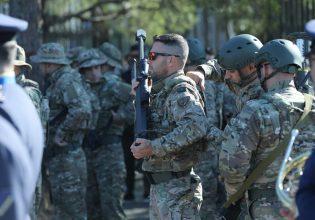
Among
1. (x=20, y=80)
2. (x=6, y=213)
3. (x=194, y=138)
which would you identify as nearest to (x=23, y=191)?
(x=6, y=213)

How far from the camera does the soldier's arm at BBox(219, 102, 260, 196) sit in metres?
5.95

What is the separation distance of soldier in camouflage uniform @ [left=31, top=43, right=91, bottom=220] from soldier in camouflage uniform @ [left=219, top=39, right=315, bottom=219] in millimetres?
3849

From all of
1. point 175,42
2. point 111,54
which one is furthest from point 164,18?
point 175,42

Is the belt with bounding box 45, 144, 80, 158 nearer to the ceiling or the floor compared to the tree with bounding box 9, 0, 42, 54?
nearer to the floor

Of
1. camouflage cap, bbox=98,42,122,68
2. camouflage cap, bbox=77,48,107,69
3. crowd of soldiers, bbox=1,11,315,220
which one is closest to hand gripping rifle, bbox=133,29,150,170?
crowd of soldiers, bbox=1,11,315,220

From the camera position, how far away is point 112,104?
11.1 metres

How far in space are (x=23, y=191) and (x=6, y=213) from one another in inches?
4.9

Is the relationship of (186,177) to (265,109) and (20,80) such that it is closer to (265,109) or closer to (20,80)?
(265,109)

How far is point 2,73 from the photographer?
402 centimetres

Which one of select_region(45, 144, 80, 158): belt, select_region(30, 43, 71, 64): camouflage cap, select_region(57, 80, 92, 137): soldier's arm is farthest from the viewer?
select_region(30, 43, 71, 64): camouflage cap

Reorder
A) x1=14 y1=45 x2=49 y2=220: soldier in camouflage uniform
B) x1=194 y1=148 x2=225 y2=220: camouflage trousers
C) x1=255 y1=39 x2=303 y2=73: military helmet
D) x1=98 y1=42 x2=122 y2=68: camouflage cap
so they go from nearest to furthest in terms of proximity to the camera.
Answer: x1=255 y1=39 x2=303 y2=73: military helmet → x1=14 y1=45 x2=49 y2=220: soldier in camouflage uniform → x1=194 y1=148 x2=225 y2=220: camouflage trousers → x1=98 y1=42 x2=122 y2=68: camouflage cap

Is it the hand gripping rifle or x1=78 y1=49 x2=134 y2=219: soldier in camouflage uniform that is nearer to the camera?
the hand gripping rifle

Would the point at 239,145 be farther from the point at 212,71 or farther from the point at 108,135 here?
the point at 108,135

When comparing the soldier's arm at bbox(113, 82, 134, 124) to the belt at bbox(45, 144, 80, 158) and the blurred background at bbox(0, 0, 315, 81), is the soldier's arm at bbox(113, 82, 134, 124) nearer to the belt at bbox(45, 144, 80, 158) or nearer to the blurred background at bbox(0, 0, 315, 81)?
the belt at bbox(45, 144, 80, 158)
